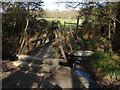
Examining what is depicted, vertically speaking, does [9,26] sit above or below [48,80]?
above

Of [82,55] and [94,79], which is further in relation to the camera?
[82,55]

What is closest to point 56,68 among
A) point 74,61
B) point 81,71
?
point 81,71

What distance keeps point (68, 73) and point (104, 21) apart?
15.8 feet

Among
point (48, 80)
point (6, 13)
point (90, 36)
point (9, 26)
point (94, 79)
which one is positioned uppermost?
point (6, 13)

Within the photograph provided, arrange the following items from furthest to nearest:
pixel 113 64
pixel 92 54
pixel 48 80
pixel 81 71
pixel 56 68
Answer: pixel 92 54 → pixel 81 71 → pixel 113 64 → pixel 56 68 → pixel 48 80

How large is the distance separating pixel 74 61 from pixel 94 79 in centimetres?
284

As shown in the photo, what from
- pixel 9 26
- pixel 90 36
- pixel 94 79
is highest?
pixel 9 26

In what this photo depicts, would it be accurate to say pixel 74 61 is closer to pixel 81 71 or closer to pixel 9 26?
pixel 81 71

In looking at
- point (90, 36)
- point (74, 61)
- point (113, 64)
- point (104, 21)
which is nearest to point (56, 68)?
point (113, 64)

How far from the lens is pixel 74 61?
8.09 m

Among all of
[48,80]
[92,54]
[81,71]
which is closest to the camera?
[48,80]

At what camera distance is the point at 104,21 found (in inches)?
316

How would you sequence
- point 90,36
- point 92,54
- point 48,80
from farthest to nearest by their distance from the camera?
point 90,36 → point 92,54 → point 48,80

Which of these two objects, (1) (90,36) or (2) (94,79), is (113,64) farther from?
(1) (90,36)
